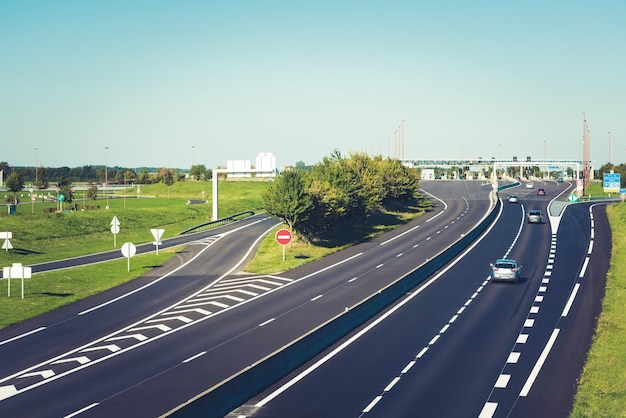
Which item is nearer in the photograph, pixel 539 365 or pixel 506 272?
pixel 539 365

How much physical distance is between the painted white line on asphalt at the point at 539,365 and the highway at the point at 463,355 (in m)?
0.04

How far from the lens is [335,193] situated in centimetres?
6769

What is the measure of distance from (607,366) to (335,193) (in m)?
43.6

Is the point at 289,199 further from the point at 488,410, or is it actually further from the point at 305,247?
the point at 488,410

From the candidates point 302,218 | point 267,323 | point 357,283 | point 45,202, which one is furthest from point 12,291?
point 45,202

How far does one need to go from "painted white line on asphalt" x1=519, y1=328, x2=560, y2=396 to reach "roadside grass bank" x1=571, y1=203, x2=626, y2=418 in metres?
1.49

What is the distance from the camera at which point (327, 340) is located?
28.5 meters

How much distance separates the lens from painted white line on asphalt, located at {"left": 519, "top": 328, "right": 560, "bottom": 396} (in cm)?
2258

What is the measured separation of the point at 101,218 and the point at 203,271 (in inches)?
1460

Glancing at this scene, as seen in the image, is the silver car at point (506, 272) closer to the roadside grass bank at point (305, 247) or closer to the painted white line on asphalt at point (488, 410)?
the roadside grass bank at point (305, 247)

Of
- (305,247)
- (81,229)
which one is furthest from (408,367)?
(81,229)

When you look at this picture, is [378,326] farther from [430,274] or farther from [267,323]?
[430,274]

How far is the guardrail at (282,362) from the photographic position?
18.6m

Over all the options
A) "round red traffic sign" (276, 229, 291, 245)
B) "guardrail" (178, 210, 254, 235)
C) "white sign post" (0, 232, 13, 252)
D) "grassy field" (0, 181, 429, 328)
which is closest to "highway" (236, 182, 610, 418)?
"round red traffic sign" (276, 229, 291, 245)
